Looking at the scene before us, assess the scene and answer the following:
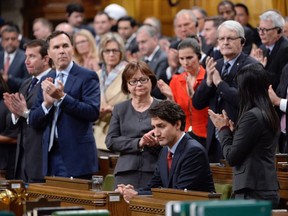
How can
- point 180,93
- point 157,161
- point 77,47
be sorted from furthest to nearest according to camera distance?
point 77,47 → point 180,93 → point 157,161

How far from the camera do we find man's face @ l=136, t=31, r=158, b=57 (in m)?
10.8

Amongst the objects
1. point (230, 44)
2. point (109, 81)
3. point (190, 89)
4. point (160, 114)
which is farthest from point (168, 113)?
point (109, 81)

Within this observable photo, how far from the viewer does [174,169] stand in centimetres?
659

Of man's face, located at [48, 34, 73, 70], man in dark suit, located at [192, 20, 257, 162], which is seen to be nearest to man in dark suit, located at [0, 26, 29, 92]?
man's face, located at [48, 34, 73, 70]

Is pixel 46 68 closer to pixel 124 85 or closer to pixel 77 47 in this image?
pixel 124 85

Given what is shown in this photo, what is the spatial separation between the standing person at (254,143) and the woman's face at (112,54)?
130 inches

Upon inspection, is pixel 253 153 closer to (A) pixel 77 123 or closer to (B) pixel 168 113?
(B) pixel 168 113

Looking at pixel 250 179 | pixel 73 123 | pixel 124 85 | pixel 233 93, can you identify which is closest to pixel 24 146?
pixel 73 123

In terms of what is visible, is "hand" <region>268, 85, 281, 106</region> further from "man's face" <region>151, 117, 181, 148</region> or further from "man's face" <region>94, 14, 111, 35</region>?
"man's face" <region>94, 14, 111, 35</region>

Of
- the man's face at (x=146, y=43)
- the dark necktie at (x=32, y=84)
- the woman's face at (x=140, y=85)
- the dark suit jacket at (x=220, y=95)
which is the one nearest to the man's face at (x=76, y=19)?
the man's face at (x=146, y=43)

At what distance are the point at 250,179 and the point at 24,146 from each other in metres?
2.60

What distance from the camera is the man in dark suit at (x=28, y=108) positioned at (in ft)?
27.1

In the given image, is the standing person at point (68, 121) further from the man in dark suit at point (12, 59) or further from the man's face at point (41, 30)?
→ the man's face at point (41, 30)

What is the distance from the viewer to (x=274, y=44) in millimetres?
8953
